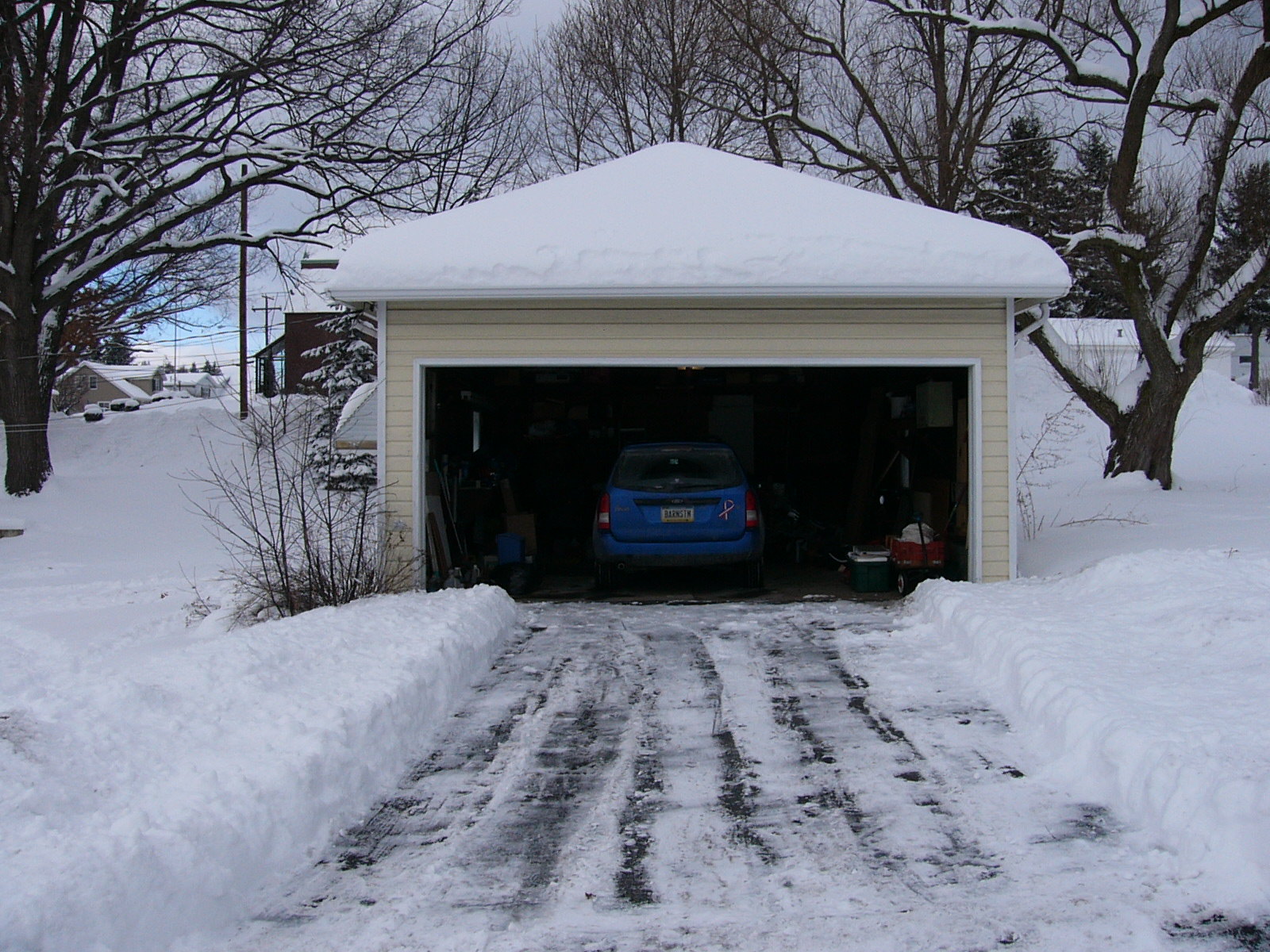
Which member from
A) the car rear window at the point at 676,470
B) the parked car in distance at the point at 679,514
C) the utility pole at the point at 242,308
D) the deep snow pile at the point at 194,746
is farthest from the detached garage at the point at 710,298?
the utility pole at the point at 242,308

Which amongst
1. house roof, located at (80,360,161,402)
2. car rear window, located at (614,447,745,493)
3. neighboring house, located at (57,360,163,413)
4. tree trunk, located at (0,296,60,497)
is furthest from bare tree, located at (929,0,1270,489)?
house roof, located at (80,360,161,402)

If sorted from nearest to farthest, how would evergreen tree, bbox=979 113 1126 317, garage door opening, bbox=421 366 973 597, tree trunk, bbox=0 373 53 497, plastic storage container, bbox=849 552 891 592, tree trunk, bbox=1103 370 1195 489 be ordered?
plastic storage container, bbox=849 552 891 592, garage door opening, bbox=421 366 973 597, tree trunk, bbox=1103 370 1195 489, evergreen tree, bbox=979 113 1126 317, tree trunk, bbox=0 373 53 497

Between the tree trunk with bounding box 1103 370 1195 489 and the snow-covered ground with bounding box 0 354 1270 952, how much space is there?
517 cm

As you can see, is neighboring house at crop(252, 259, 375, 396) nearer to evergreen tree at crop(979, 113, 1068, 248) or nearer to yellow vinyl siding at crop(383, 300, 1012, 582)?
evergreen tree at crop(979, 113, 1068, 248)

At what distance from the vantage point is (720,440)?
13.1 meters

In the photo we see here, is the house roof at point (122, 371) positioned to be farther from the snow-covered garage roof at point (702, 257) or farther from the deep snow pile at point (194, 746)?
the deep snow pile at point (194, 746)

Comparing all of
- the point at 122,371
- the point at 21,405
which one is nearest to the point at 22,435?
the point at 21,405

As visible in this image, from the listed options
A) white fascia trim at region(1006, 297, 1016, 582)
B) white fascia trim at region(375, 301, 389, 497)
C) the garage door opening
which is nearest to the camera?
white fascia trim at region(1006, 297, 1016, 582)

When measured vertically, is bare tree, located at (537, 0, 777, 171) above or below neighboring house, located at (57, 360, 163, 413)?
above

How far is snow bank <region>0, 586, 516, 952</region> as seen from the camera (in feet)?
10.2

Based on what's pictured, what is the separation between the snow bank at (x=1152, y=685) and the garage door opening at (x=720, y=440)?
65.8 inches

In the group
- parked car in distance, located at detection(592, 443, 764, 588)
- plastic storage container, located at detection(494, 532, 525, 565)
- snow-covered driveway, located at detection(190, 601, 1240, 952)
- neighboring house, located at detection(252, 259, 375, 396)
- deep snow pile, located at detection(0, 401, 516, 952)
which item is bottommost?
snow-covered driveway, located at detection(190, 601, 1240, 952)

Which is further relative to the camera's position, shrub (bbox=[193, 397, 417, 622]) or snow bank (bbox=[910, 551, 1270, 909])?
shrub (bbox=[193, 397, 417, 622])

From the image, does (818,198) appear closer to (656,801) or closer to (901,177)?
(656,801)
